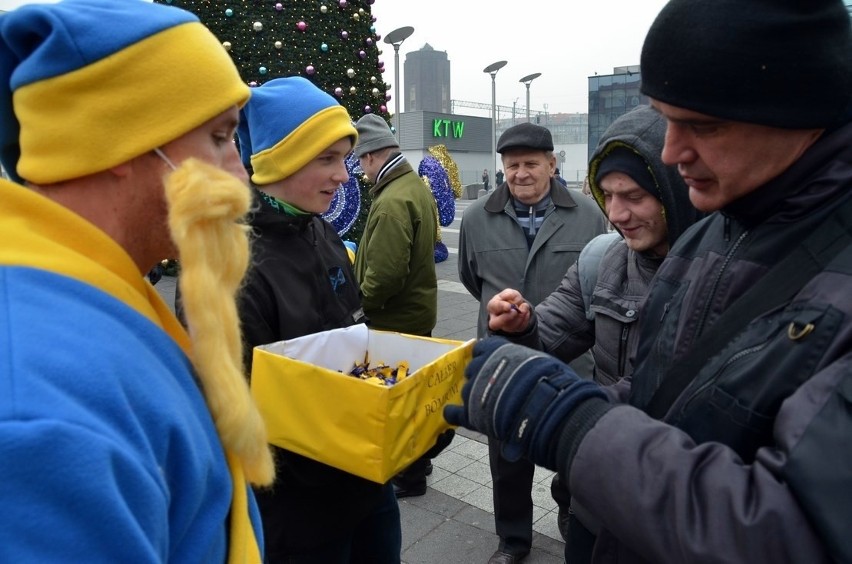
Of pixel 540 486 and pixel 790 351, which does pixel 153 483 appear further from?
pixel 540 486

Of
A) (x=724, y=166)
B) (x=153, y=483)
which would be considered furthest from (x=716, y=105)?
(x=153, y=483)

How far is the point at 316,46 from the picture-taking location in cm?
532

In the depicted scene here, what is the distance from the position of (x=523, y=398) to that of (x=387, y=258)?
8.47 feet

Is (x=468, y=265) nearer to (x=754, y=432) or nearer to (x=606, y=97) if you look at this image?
(x=754, y=432)

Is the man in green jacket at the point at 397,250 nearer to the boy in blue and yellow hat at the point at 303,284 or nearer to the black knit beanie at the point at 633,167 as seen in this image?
the boy in blue and yellow hat at the point at 303,284

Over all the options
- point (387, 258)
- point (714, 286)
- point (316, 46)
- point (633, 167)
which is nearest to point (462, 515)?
point (387, 258)

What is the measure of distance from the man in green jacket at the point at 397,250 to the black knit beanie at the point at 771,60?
2685 millimetres

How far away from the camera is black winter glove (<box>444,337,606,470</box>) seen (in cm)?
117

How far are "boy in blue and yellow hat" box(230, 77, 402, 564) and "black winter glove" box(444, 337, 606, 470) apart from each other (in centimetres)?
84

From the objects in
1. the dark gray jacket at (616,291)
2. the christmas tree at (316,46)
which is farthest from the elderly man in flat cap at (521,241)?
the christmas tree at (316,46)

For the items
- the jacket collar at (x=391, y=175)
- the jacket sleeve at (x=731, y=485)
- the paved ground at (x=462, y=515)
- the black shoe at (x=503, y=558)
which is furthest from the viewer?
the jacket collar at (x=391, y=175)

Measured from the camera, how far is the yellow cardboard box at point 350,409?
1656 millimetres

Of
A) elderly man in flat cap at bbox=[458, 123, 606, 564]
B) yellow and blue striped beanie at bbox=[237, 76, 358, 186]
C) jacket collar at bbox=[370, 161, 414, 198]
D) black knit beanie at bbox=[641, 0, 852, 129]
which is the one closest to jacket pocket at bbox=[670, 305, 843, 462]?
black knit beanie at bbox=[641, 0, 852, 129]

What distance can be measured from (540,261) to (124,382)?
2.67 metres
